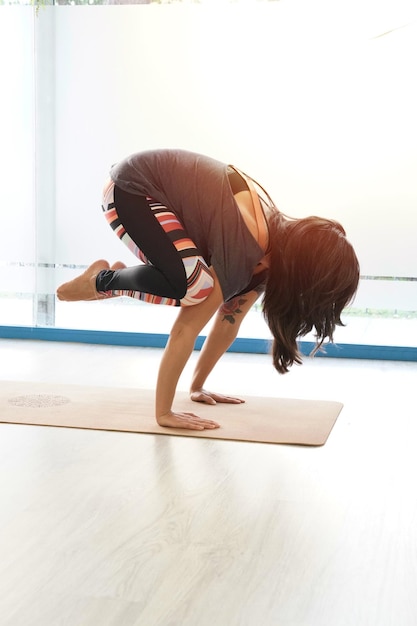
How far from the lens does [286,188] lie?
4.39 metres

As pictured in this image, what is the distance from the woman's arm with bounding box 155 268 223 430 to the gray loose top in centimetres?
7

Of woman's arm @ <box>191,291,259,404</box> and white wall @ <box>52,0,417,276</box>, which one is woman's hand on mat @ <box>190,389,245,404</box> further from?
white wall @ <box>52,0,417,276</box>

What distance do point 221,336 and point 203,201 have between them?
57 centimetres

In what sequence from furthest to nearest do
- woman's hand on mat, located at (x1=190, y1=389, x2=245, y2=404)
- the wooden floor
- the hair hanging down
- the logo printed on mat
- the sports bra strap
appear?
woman's hand on mat, located at (x1=190, y1=389, x2=245, y2=404)
the logo printed on mat
the sports bra strap
the hair hanging down
the wooden floor

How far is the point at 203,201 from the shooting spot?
267 centimetres

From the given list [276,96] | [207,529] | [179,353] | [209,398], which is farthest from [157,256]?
[276,96]

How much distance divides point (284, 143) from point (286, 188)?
0.73 ft

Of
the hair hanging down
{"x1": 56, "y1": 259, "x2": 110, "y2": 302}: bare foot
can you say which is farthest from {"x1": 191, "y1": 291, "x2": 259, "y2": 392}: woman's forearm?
{"x1": 56, "y1": 259, "x2": 110, "y2": 302}: bare foot

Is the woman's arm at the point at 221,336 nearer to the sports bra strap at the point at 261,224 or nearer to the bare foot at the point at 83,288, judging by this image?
the sports bra strap at the point at 261,224

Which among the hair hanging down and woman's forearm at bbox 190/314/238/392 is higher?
the hair hanging down

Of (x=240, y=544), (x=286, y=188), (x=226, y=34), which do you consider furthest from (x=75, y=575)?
(x=226, y=34)

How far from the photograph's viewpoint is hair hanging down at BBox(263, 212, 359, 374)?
256 centimetres

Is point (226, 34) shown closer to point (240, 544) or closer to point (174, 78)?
point (174, 78)

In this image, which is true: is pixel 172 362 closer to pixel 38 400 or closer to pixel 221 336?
pixel 221 336
